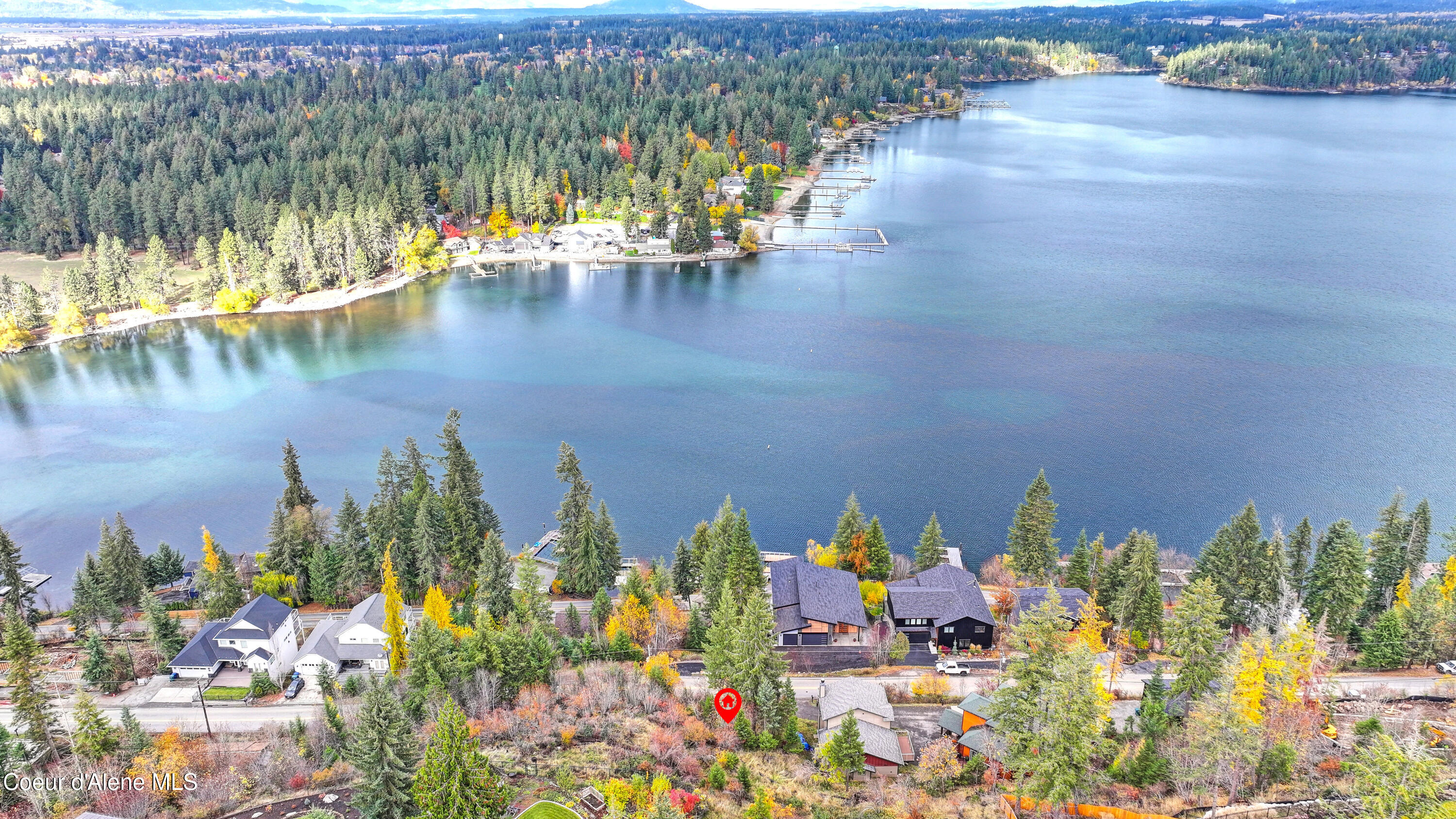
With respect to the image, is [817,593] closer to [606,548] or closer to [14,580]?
[606,548]

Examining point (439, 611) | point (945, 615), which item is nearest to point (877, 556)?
point (945, 615)

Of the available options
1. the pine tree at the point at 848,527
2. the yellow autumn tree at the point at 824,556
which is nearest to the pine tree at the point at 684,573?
→ the yellow autumn tree at the point at 824,556

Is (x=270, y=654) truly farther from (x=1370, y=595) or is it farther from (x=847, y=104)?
(x=847, y=104)

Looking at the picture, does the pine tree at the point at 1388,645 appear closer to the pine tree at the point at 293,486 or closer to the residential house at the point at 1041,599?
the residential house at the point at 1041,599

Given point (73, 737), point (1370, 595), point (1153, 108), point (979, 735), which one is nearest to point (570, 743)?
point (979, 735)

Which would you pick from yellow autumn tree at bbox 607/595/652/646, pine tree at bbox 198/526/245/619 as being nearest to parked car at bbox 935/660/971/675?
yellow autumn tree at bbox 607/595/652/646

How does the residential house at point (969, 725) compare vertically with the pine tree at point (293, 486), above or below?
below

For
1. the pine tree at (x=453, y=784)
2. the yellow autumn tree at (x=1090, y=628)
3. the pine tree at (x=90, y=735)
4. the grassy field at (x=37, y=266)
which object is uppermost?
the grassy field at (x=37, y=266)
